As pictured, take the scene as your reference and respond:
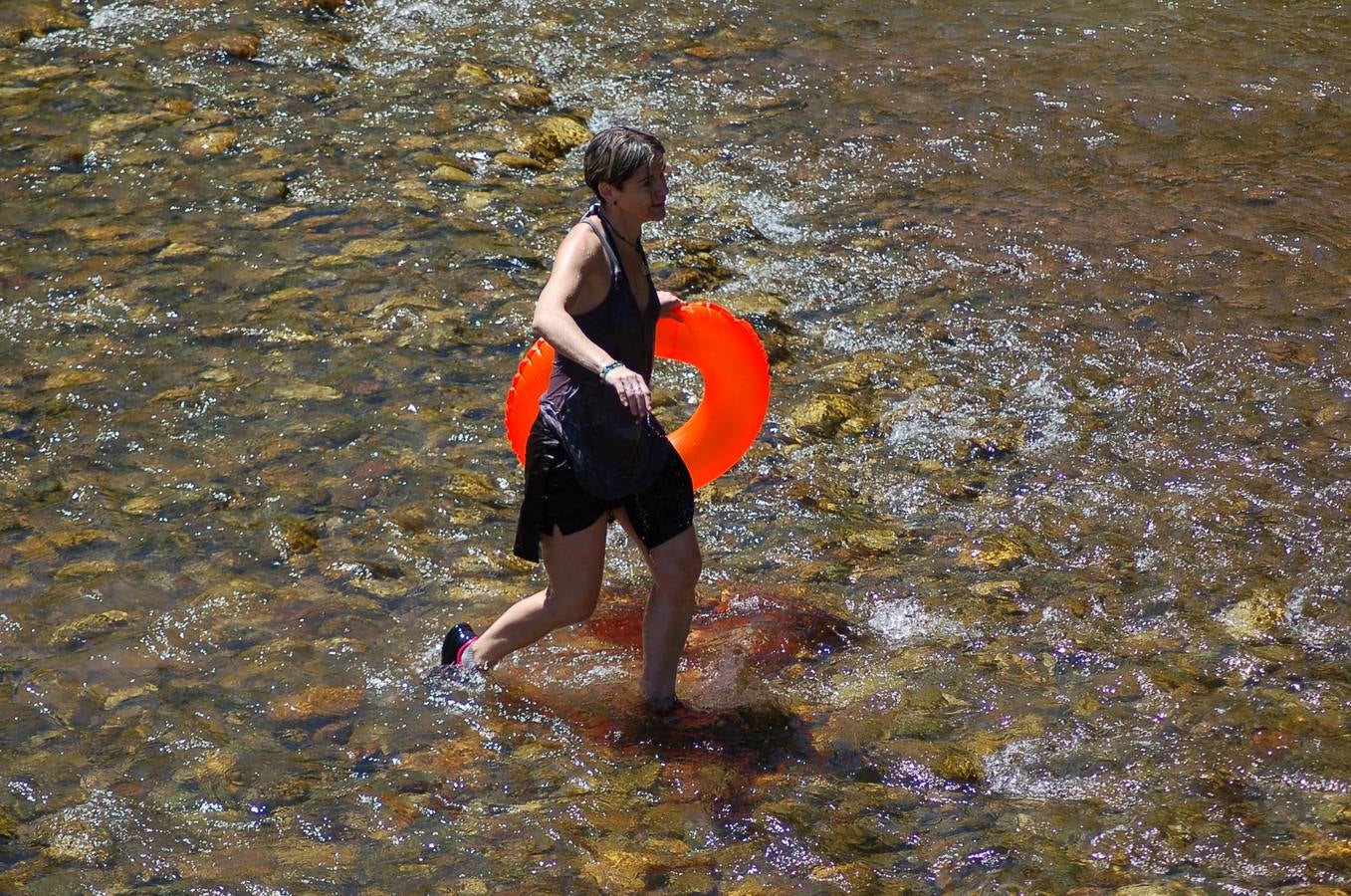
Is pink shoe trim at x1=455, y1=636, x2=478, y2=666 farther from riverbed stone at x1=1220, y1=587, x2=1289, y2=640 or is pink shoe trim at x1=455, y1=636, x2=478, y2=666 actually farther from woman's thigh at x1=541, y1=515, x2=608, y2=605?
riverbed stone at x1=1220, y1=587, x2=1289, y2=640

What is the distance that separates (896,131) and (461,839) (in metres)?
6.69

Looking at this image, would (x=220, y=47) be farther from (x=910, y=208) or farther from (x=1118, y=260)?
(x=1118, y=260)

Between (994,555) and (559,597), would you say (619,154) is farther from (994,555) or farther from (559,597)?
(994,555)

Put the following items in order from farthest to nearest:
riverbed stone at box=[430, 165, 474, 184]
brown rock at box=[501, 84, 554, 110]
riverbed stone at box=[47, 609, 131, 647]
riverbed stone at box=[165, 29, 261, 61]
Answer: riverbed stone at box=[165, 29, 261, 61] → brown rock at box=[501, 84, 554, 110] → riverbed stone at box=[430, 165, 474, 184] → riverbed stone at box=[47, 609, 131, 647]

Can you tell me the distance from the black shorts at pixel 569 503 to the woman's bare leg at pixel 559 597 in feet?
0.15

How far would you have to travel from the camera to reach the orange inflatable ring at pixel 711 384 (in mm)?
4793

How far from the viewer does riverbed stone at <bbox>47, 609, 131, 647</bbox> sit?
5.05 meters

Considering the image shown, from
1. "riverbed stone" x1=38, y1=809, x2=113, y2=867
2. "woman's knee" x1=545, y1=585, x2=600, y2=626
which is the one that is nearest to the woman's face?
"woman's knee" x1=545, y1=585, x2=600, y2=626

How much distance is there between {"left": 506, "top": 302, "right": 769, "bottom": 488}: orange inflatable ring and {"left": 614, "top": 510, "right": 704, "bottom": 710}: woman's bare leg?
0.58 m

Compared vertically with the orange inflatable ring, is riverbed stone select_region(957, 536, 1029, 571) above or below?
below

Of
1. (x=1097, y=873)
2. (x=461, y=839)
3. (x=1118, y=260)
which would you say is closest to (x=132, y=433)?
(x=461, y=839)

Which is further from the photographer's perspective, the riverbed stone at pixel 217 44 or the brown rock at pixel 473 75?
the riverbed stone at pixel 217 44

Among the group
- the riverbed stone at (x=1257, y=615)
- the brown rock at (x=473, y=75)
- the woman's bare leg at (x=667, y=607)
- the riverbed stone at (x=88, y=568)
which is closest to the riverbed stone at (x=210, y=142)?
the brown rock at (x=473, y=75)

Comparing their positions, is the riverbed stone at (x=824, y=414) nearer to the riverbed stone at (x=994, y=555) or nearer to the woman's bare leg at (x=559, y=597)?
the riverbed stone at (x=994, y=555)
